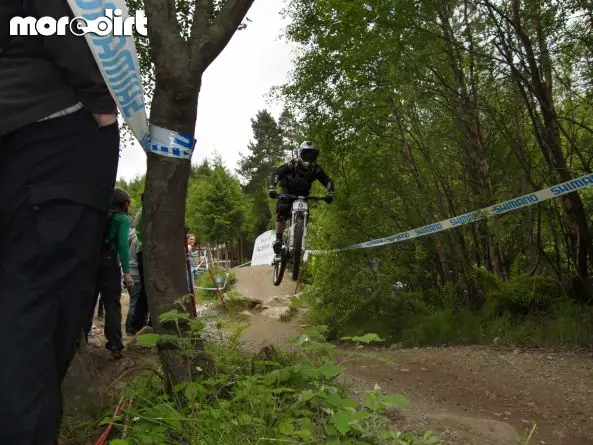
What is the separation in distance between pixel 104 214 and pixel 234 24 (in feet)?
5.06

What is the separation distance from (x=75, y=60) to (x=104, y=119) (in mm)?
185

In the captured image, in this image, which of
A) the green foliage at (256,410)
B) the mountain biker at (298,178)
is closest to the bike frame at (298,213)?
the mountain biker at (298,178)

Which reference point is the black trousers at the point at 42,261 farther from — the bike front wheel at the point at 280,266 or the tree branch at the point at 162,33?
the bike front wheel at the point at 280,266

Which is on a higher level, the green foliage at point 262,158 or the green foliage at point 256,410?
the green foliage at point 262,158

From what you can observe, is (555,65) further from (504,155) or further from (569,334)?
(569,334)

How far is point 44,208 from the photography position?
148cm

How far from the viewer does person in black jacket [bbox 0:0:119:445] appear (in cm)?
143

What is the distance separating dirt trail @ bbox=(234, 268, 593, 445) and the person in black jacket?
66.7 inches

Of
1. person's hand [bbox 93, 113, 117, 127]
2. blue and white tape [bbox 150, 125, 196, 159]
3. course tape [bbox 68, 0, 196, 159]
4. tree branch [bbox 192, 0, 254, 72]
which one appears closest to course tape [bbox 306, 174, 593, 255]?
tree branch [bbox 192, 0, 254, 72]

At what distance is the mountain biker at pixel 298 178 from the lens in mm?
7395

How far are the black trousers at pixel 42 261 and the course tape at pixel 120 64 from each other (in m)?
0.27

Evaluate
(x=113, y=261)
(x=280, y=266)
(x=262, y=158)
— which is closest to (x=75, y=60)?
(x=113, y=261)

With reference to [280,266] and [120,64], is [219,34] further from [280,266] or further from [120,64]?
[280,266]

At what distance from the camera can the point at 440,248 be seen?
9453mm
